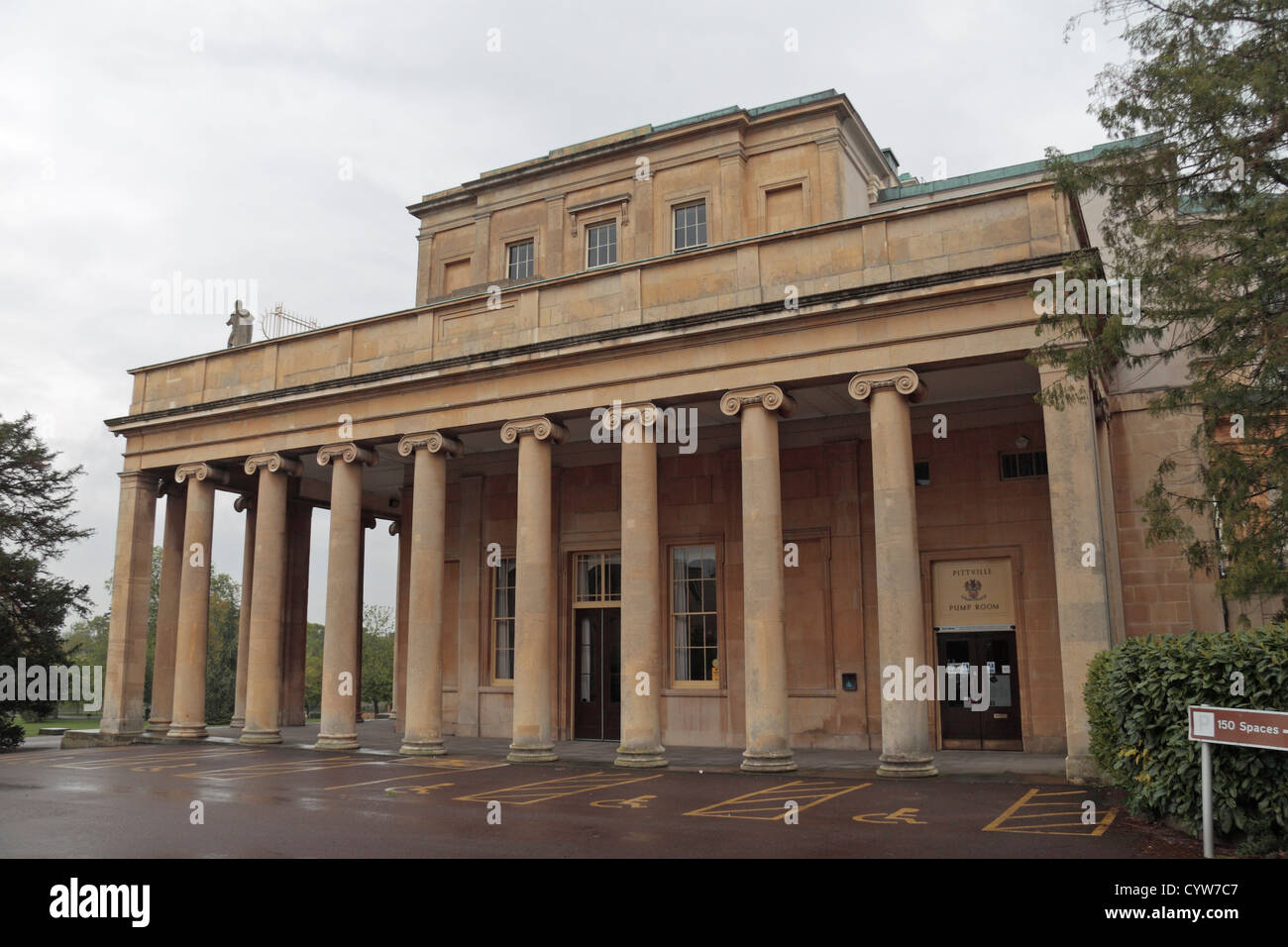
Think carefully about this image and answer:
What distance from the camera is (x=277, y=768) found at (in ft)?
58.6

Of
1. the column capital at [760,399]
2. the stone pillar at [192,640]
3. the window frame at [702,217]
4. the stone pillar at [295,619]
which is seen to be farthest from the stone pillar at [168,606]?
the column capital at [760,399]

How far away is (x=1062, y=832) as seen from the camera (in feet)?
34.5

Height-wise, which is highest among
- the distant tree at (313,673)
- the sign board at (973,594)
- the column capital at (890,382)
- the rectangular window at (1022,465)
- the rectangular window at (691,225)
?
the rectangular window at (691,225)

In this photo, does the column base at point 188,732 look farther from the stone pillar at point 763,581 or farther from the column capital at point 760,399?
the column capital at point 760,399

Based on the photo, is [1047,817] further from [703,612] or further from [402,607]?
[402,607]

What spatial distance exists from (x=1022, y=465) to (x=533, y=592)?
10422mm

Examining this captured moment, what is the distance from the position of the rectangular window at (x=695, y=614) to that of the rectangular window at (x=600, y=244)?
830cm

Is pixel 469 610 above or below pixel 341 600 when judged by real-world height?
below

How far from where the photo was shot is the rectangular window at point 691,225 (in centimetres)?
2472

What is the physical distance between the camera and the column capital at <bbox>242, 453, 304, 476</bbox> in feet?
75.7

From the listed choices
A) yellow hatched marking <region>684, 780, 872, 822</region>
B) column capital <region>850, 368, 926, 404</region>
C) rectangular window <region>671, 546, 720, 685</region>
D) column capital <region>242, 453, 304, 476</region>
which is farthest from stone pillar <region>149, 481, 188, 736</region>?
column capital <region>850, 368, 926, 404</region>

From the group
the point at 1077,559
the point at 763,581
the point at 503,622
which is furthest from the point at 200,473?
the point at 1077,559

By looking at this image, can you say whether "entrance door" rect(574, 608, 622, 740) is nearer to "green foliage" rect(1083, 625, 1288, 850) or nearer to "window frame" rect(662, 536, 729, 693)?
"window frame" rect(662, 536, 729, 693)
